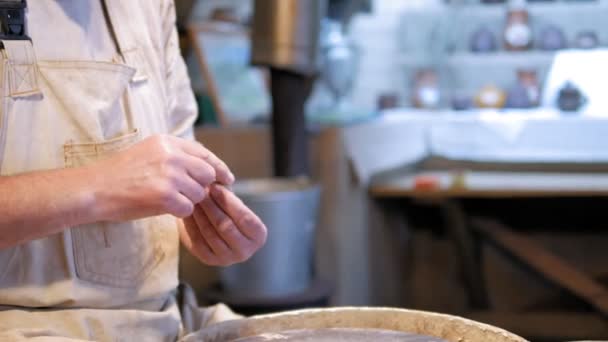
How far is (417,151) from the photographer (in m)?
4.34

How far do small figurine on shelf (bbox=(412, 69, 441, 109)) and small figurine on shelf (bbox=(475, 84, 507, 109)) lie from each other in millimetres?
286

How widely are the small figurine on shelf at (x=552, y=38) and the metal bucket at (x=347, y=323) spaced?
3967 mm

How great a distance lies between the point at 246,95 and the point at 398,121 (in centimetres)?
80

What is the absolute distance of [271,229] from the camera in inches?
104

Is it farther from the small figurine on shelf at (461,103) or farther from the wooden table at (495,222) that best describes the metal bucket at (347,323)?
the small figurine on shelf at (461,103)

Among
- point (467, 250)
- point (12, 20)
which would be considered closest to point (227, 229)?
point (12, 20)

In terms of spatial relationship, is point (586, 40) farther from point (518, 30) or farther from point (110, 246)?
point (110, 246)

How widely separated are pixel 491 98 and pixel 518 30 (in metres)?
0.42

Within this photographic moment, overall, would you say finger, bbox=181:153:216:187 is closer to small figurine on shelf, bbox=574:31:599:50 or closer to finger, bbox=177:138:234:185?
finger, bbox=177:138:234:185

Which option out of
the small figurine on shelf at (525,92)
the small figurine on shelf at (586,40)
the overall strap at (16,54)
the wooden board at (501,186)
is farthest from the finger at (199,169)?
the small figurine on shelf at (586,40)

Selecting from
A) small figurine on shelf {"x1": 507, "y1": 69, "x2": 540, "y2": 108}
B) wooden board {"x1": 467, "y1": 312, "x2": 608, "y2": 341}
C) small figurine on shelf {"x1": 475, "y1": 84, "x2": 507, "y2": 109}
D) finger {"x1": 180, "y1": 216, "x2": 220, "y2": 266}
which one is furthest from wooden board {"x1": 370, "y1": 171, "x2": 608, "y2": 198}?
finger {"x1": 180, "y1": 216, "x2": 220, "y2": 266}

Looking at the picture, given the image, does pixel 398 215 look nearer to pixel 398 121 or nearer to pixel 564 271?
pixel 398 121

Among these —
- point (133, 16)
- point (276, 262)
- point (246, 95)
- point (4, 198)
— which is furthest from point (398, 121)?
point (4, 198)

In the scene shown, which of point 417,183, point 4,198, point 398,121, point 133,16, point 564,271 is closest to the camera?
point 4,198
